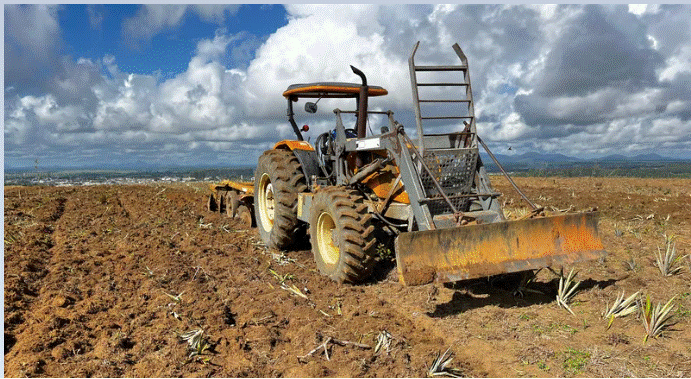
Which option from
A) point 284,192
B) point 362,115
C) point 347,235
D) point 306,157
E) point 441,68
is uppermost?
point 441,68

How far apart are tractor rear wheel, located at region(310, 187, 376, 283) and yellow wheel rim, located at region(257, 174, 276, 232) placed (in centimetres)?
272

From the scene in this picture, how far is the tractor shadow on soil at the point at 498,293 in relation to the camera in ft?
17.3

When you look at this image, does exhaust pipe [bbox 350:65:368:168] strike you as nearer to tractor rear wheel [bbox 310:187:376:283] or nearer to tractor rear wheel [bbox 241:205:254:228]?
tractor rear wheel [bbox 310:187:376:283]

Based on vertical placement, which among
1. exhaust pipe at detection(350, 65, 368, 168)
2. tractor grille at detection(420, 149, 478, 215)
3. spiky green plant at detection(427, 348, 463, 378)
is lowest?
spiky green plant at detection(427, 348, 463, 378)

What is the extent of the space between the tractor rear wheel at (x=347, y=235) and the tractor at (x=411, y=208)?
0.04 ft

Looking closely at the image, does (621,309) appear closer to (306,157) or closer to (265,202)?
(306,157)

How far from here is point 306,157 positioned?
7.96 m

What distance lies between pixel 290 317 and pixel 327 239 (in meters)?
1.88

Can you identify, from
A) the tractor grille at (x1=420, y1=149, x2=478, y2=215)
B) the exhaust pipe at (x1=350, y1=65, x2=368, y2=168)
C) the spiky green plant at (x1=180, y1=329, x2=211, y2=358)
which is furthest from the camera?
the exhaust pipe at (x1=350, y1=65, x2=368, y2=168)

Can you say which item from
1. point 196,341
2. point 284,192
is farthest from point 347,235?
point 284,192

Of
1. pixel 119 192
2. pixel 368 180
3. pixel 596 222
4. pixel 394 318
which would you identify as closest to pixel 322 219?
pixel 368 180

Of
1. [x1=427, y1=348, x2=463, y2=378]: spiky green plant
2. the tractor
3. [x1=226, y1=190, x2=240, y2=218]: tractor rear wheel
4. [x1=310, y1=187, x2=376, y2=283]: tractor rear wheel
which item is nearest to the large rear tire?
the tractor

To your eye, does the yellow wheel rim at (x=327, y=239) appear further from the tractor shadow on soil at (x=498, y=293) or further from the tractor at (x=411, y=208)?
the tractor shadow on soil at (x=498, y=293)

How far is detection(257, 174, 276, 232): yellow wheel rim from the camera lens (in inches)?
355
